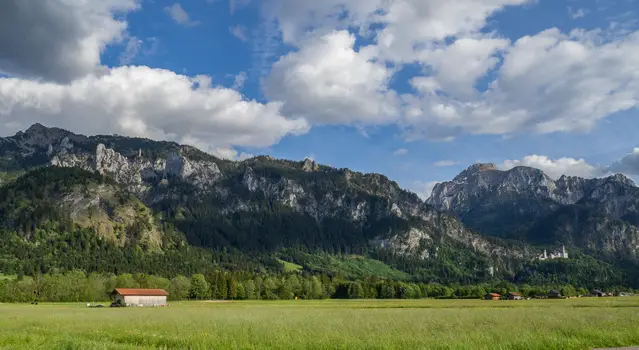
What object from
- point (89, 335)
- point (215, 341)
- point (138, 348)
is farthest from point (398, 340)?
point (89, 335)

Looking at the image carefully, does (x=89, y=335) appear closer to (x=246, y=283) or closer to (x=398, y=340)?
(x=398, y=340)

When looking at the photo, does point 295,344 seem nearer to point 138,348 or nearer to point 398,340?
point 398,340

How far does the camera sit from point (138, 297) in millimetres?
133250

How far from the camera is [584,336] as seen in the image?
3306 cm

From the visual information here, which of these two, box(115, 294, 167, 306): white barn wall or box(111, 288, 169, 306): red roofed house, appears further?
box(111, 288, 169, 306): red roofed house

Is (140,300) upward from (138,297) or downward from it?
downward

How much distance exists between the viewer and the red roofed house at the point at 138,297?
131488 millimetres

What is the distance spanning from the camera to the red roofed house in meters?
131

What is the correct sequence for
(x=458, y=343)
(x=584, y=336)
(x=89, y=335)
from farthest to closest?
1. (x=89, y=335)
2. (x=584, y=336)
3. (x=458, y=343)

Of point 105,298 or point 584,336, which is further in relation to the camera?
point 105,298

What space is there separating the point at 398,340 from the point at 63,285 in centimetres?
17012

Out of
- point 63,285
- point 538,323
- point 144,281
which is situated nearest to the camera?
point 538,323

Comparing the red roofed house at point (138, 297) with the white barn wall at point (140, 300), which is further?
the red roofed house at point (138, 297)

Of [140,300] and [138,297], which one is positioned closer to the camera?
[140,300]
